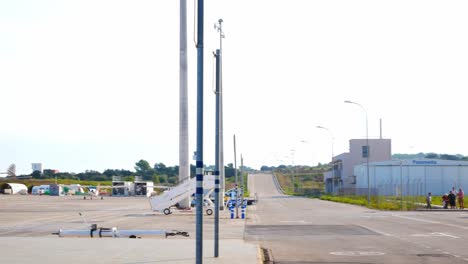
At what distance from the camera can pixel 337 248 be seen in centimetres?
2194

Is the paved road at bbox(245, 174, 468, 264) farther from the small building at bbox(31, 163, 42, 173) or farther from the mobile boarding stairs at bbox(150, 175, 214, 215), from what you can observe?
the small building at bbox(31, 163, 42, 173)

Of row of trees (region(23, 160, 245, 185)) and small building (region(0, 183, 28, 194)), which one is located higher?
row of trees (region(23, 160, 245, 185))

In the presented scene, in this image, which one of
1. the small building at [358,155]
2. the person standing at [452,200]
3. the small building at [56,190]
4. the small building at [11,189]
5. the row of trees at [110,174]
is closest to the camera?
the person standing at [452,200]

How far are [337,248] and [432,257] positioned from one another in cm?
359

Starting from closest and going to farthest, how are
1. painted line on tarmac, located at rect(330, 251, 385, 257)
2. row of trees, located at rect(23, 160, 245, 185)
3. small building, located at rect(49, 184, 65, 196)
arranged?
painted line on tarmac, located at rect(330, 251, 385, 257), small building, located at rect(49, 184, 65, 196), row of trees, located at rect(23, 160, 245, 185)

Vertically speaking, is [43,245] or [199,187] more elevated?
[199,187]

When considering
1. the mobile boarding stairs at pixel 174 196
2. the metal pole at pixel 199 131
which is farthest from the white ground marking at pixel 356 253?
the mobile boarding stairs at pixel 174 196

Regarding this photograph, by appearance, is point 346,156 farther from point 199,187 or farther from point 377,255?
point 199,187

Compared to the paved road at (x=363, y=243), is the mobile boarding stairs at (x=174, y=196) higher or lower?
higher

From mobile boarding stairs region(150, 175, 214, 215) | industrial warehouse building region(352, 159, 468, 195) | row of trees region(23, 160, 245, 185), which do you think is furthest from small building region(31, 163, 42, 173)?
mobile boarding stairs region(150, 175, 214, 215)

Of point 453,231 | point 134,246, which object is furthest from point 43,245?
point 453,231

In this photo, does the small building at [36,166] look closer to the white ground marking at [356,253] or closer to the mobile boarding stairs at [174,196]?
the mobile boarding stairs at [174,196]

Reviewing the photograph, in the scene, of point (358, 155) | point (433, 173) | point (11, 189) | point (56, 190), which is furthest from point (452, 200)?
point (11, 189)

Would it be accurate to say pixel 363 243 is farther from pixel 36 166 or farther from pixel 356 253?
pixel 36 166
